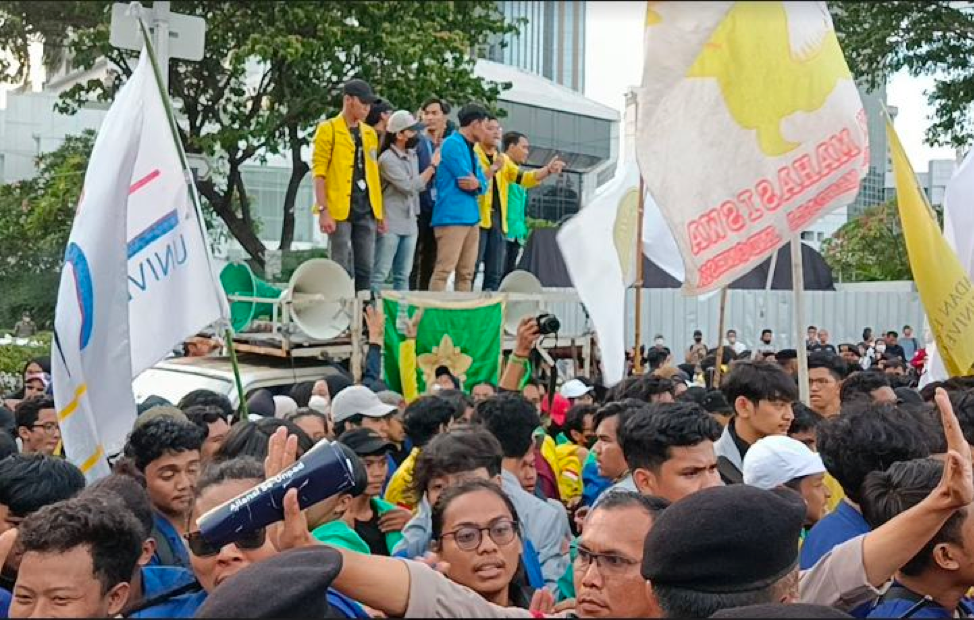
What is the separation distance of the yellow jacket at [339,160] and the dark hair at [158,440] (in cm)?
506

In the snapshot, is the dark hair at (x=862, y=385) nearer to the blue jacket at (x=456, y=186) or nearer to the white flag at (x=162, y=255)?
the white flag at (x=162, y=255)

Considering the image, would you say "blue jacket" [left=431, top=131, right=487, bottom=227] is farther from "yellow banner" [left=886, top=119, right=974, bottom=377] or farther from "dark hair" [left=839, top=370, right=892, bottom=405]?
"dark hair" [left=839, top=370, right=892, bottom=405]

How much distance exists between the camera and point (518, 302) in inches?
407

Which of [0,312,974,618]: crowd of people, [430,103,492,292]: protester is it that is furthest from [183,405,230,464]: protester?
[430,103,492,292]: protester

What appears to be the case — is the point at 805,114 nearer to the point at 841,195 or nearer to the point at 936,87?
the point at 841,195

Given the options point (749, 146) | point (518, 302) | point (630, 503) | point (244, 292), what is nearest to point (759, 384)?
point (749, 146)

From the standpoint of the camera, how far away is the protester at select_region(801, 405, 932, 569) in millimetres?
3586

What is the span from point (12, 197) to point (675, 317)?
40.5ft

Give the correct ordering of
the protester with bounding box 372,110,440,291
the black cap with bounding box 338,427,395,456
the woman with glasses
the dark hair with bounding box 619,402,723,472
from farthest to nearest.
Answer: the protester with bounding box 372,110,440,291 < the black cap with bounding box 338,427,395,456 < the dark hair with bounding box 619,402,723,472 < the woman with glasses

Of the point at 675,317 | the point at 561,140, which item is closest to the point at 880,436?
the point at 675,317

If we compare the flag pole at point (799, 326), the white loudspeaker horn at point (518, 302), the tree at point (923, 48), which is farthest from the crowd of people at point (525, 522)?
the tree at point (923, 48)

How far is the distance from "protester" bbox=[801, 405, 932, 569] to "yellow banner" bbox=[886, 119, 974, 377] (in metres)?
2.51

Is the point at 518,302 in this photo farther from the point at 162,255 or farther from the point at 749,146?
the point at 749,146

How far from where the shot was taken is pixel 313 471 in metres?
2.36
